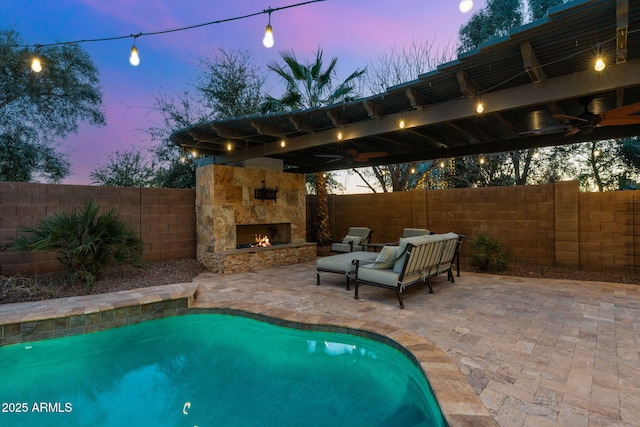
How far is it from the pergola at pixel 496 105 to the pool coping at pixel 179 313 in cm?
297

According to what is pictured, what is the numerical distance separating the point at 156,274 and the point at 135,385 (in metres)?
3.60

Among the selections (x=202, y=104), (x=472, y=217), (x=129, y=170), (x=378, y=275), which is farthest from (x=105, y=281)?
(x=129, y=170)

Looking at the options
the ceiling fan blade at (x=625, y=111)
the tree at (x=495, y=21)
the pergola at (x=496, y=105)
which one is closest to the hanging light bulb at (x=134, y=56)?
the pergola at (x=496, y=105)

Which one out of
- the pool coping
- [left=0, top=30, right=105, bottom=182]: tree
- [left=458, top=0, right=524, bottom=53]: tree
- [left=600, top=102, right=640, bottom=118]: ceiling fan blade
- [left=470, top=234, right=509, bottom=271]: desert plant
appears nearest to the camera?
the pool coping

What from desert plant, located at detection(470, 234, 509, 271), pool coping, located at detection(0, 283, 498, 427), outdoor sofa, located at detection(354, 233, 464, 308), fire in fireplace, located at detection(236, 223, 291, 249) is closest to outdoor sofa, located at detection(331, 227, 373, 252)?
fire in fireplace, located at detection(236, 223, 291, 249)

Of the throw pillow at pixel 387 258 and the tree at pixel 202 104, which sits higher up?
the tree at pixel 202 104

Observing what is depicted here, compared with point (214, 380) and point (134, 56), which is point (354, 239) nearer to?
point (214, 380)

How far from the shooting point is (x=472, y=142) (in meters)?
6.48

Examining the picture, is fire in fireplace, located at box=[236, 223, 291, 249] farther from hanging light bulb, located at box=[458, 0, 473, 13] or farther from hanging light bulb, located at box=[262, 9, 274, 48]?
hanging light bulb, located at box=[458, 0, 473, 13]

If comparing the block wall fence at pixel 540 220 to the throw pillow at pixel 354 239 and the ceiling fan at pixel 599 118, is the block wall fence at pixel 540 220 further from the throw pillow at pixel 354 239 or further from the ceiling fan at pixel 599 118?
the ceiling fan at pixel 599 118

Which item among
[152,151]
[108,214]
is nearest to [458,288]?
[108,214]

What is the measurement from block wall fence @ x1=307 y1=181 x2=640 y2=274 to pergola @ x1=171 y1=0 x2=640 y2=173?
46.5 inches

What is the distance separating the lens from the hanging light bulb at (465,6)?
3.25 metres

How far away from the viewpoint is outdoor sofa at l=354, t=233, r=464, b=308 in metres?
4.43
